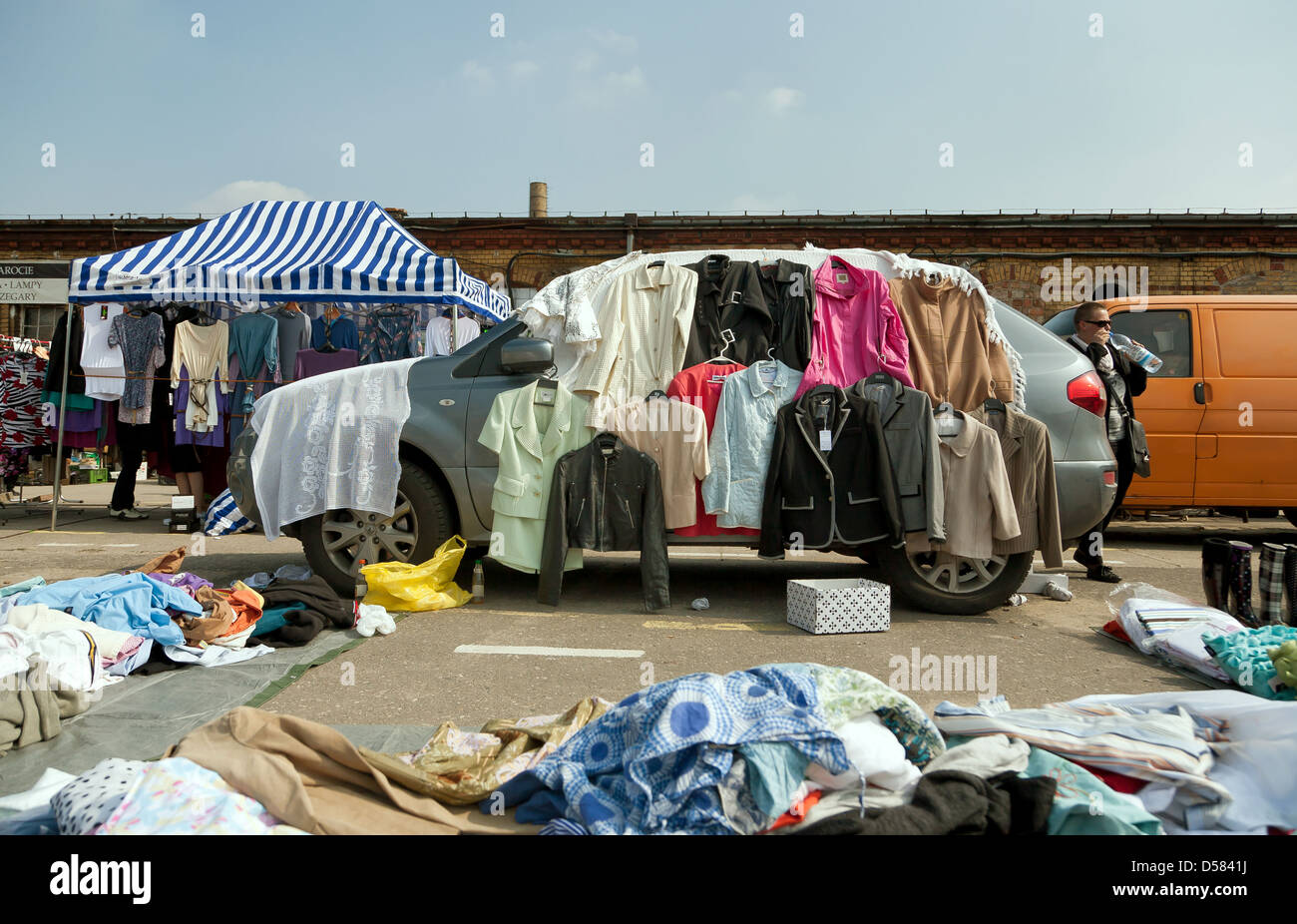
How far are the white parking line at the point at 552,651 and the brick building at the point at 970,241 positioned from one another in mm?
14499

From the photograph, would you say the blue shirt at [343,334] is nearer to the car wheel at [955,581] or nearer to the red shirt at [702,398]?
the red shirt at [702,398]

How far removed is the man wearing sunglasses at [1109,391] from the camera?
6.58 metres

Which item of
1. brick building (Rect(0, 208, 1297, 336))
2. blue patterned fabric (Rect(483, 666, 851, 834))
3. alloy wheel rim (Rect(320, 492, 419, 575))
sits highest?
brick building (Rect(0, 208, 1297, 336))

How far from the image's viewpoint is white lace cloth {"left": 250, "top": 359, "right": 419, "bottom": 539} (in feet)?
18.1

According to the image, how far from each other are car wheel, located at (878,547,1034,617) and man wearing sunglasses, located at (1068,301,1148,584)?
163 centimetres

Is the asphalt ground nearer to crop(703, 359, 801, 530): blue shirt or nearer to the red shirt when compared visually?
the red shirt

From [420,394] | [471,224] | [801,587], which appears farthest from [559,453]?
[471,224]

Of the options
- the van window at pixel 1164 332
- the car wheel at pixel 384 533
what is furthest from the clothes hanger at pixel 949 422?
the van window at pixel 1164 332

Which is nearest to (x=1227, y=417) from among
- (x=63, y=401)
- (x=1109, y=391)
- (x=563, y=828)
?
(x=1109, y=391)

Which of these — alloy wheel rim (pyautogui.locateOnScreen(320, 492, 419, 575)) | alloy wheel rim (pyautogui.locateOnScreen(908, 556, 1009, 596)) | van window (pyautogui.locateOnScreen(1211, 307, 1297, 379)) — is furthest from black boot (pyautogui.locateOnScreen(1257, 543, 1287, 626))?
alloy wheel rim (pyautogui.locateOnScreen(320, 492, 419, 575))

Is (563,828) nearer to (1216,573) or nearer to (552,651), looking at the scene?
(552,651)
